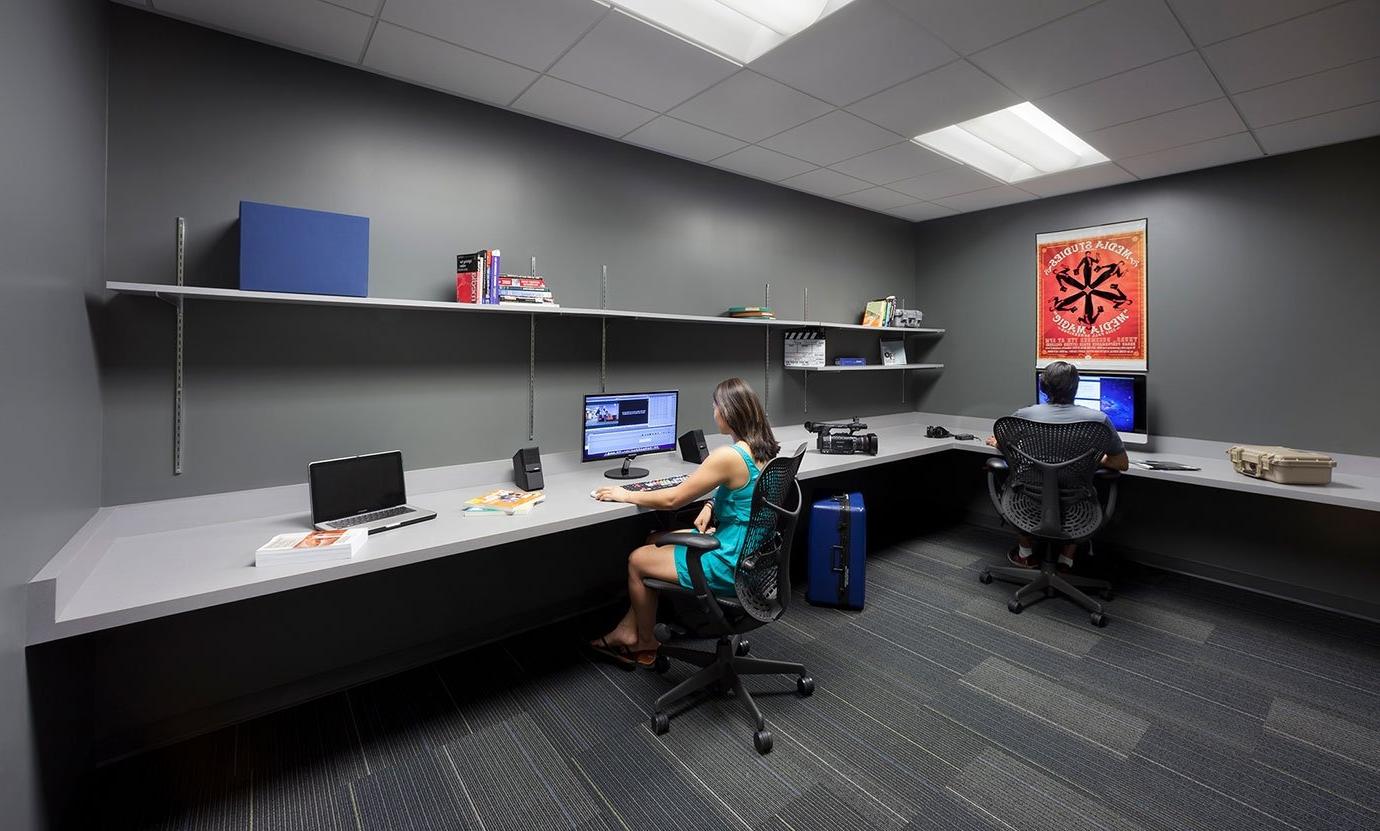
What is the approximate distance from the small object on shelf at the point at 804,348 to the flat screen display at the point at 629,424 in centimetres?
123

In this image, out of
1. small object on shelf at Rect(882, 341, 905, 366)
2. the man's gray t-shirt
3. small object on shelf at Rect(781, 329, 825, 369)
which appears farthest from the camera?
small object on shelf at Rect(882, 341, 905, 366)

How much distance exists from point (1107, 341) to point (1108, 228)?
70cm

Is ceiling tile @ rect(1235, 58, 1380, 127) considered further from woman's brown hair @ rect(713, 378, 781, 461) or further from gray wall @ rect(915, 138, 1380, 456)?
woman's brown hair @ rect(713, 378, 781, 461)

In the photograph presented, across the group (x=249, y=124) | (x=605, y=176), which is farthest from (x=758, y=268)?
(x=249, y=124)

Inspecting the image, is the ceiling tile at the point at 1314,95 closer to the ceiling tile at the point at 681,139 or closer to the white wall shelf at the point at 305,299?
the ceiling tile at the point at 681,139

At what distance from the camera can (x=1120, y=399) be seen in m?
3.37

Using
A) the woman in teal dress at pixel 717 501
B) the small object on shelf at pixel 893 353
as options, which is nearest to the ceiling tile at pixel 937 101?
the woman in teal dress at pixel 717 501

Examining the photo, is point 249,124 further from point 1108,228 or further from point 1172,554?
point 1172,554

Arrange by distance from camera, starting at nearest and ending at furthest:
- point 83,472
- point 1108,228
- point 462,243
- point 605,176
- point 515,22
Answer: point 83,472, point 515,22, point 462,243, point 605,176, point 1108,228

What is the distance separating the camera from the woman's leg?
204cm

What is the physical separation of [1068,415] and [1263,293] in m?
1.46

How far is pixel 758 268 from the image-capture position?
361cm

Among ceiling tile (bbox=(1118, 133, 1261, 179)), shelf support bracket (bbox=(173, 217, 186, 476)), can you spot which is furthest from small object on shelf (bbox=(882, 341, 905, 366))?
shelf support bracket (bbox=(173, 217, 186, 476))

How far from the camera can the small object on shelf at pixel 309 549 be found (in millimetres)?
1536
